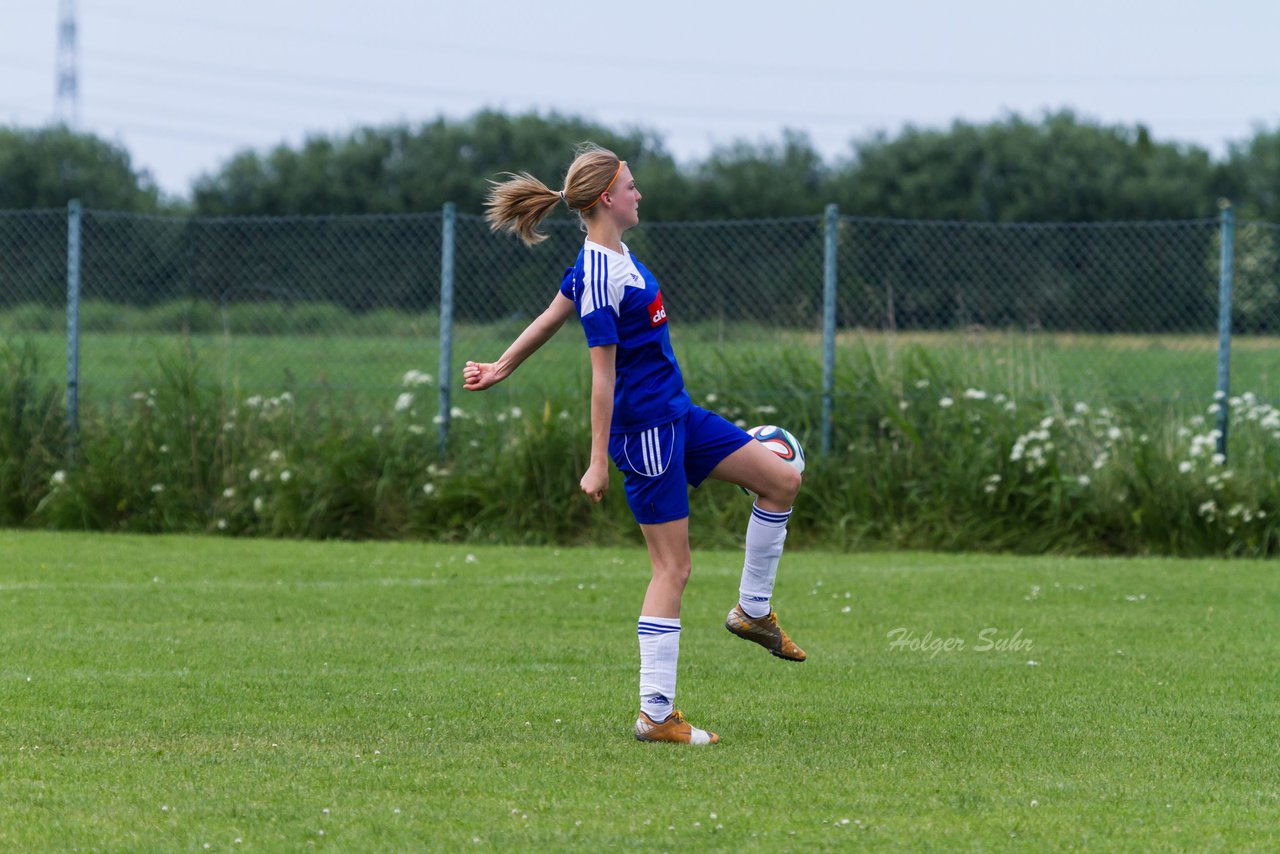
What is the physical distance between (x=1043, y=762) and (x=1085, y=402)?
698 cm

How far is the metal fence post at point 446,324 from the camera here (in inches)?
462

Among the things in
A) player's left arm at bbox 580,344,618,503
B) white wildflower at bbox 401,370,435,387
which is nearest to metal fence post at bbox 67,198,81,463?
white wildflower at bbox 401,370,435,387

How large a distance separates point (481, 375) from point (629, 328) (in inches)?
25.1

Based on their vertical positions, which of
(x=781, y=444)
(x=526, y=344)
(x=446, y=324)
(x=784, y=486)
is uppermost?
(x=446, y=324)

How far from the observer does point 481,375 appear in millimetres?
5520

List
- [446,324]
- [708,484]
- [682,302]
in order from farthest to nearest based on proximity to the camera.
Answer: [682,302] → [446,324] → [708,484]

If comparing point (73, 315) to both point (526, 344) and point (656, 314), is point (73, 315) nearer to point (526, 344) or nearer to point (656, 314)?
point (526, 344)

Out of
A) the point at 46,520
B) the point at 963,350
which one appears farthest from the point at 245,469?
the point at 963,350

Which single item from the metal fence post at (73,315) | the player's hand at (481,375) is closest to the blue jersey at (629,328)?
the player's hand at (481,375)

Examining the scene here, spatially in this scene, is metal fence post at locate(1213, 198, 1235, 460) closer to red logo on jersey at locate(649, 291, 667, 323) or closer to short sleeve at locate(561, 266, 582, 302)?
red logo on jersey at locate(649, 291, 667, 323)

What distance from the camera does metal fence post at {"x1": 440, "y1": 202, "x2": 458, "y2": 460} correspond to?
1173cm

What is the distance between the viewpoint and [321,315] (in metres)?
14.3

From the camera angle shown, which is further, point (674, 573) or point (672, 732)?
point (674, 573)

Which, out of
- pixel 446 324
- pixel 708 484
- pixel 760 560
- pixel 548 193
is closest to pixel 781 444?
pixel 760 560
